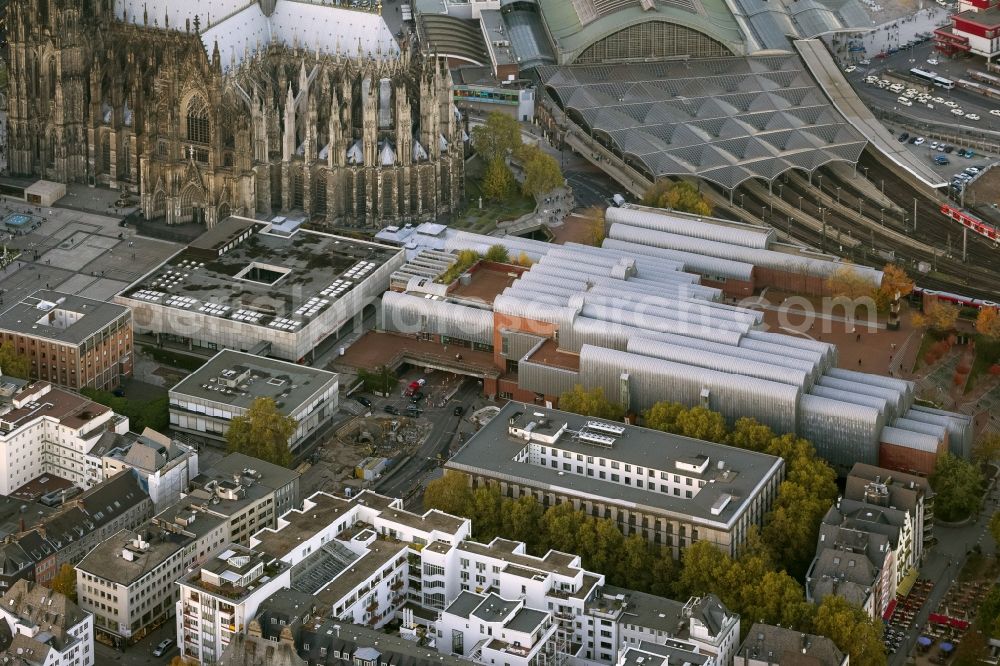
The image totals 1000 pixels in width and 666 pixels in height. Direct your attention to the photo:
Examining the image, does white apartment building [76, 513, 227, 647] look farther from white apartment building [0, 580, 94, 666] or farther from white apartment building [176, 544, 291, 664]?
white apartment building [176, 544, 291, 664]

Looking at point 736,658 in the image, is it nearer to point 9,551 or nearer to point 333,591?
point 333,591

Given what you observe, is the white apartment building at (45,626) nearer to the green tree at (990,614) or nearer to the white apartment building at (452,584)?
the white apartment building at (452,584)

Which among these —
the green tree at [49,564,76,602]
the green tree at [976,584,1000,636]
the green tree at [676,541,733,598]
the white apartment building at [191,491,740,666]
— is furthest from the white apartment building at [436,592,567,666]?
the green tree at [976,584,1000,636]

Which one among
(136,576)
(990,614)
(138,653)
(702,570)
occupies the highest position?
(702,570)

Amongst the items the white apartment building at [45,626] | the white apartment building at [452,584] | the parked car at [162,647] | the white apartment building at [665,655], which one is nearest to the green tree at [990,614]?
the white apartment building at [452,584]

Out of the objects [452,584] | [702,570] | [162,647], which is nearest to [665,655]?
[702,570]

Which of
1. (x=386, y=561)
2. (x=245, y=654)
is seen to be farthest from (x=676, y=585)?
(x=245, y=654)

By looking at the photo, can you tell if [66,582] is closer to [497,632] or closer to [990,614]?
[497,632]
